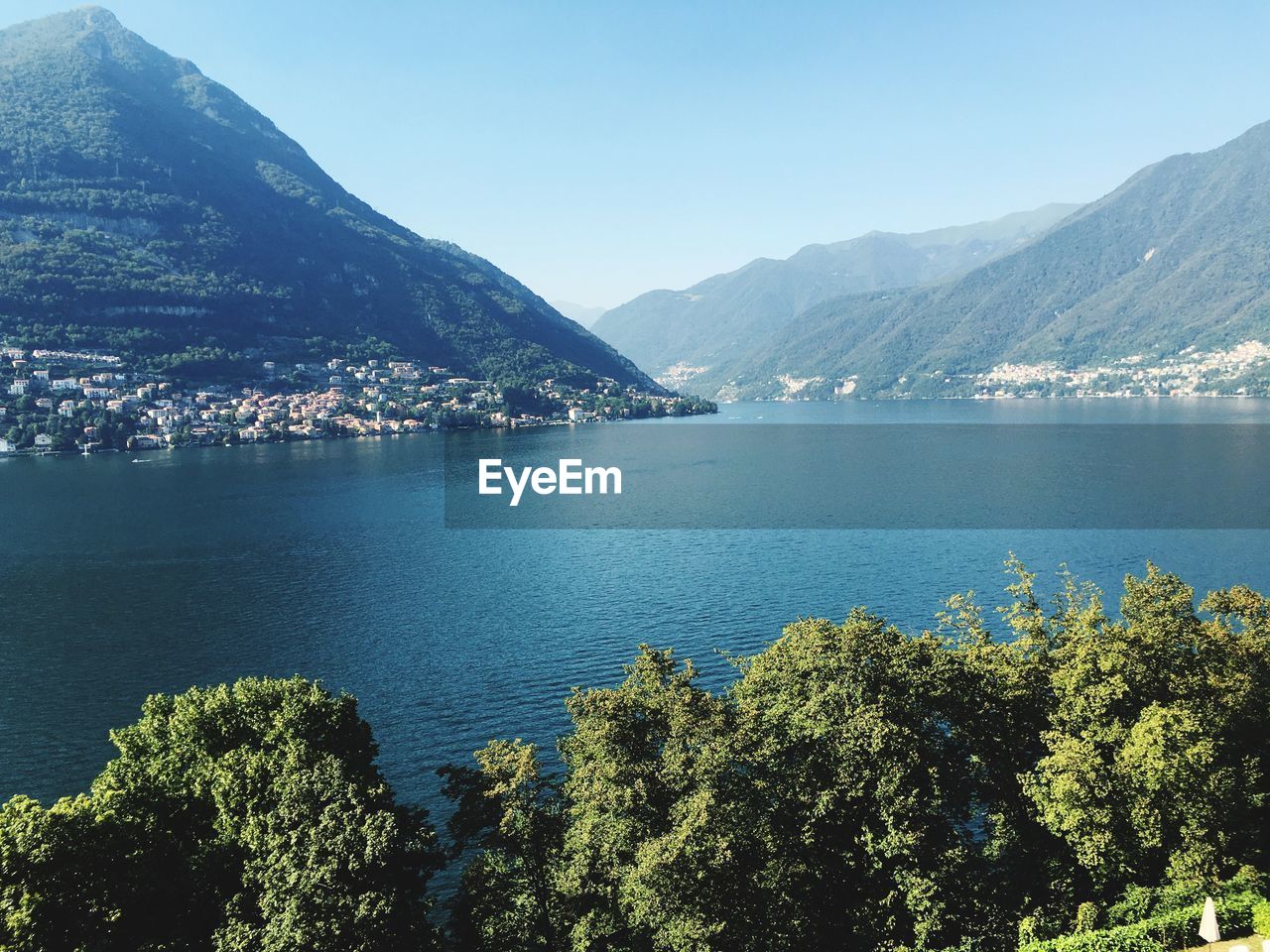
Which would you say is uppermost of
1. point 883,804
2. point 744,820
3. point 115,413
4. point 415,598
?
point 115,413

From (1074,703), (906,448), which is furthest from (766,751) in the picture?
(906,448)

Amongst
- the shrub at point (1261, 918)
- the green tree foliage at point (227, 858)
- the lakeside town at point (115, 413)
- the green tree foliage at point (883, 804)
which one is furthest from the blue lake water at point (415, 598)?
the lakeside town at point (115, 413)

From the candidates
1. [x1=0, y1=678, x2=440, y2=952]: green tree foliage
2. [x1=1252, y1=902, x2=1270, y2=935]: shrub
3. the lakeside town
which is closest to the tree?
[x1=0, y1=678, x2=440, y2=952]: green tree foliage

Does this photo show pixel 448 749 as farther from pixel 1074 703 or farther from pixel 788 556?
pixel 788 556

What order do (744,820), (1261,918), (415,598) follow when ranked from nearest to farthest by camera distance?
1. (1261,918)
2. (744,820)
3. (415,598)

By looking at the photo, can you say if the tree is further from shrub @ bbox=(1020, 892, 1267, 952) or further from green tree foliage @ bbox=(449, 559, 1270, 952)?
shrub @ bbox=(1020, 892, 1267, 952)

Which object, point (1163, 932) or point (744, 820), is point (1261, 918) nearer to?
point (1163, 932)

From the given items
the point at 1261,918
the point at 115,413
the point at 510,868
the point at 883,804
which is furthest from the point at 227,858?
the point at 115,413

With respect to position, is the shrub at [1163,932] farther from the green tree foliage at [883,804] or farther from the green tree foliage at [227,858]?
the green tree foliage at [227,858]
